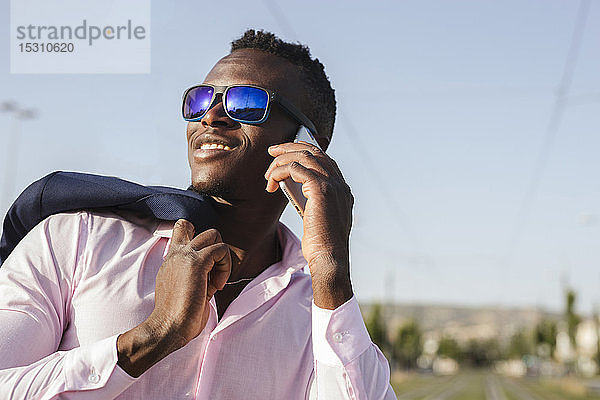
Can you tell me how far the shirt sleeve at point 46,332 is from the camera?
5.13ft

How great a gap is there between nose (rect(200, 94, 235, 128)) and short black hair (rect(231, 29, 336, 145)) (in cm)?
31

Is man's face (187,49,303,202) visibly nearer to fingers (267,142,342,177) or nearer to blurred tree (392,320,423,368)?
fingers (267,142,342,177)

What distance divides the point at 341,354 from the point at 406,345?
72.2m

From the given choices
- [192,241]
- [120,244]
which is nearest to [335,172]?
[192,241]

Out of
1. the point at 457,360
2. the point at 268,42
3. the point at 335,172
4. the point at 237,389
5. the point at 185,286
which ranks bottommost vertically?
the point at 457,360

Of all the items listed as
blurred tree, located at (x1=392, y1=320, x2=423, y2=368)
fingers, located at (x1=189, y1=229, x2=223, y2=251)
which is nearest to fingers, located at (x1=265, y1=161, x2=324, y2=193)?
fingers, located at (x1=189, y1=229, x2=223, y2=251)

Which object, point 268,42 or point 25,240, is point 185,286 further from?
point 268,42

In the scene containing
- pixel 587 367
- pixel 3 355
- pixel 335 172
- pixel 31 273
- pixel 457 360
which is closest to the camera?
pixel 3 355

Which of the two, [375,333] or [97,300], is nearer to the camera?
[97,300]

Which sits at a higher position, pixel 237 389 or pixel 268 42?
pixel 268 42

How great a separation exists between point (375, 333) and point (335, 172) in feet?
135

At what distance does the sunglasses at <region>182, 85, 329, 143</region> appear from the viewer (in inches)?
83.4

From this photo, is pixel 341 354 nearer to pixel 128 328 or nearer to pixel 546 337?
pixel 128 328

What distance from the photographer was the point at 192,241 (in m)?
1.73
